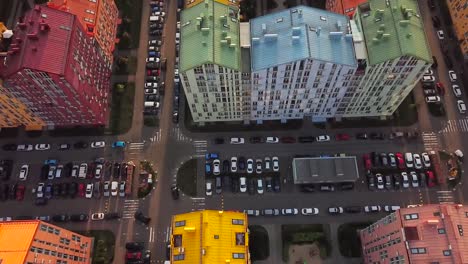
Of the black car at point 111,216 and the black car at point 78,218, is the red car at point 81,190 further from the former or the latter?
the black car at point 111,216

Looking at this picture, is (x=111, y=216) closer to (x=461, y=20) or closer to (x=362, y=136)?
(x=362, y=136)

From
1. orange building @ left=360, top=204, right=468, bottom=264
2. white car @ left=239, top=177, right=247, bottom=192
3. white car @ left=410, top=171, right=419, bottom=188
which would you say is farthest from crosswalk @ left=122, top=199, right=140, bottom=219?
white car @ left=410, top=171, right=419, bottom=188

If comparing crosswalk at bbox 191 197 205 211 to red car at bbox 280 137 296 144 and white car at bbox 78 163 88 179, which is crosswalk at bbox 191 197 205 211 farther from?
white car at bbox 78 163 88 179

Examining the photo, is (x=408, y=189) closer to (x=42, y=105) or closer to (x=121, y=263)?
(x=121, y=263)

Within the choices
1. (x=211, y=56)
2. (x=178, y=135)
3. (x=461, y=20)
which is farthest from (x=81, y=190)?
(x=461, y=20)

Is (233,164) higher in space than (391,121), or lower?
lower

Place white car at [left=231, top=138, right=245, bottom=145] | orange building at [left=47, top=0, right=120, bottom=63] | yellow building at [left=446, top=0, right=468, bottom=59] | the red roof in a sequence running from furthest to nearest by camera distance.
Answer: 1. yellow building at [left=446, top=0, right=468, bottom=59]
2. white car at [left=231, top=138, right=245, bottom=145]
3. orange building at [left=47, top=0, right=120, bottom=63]
4. the red roof

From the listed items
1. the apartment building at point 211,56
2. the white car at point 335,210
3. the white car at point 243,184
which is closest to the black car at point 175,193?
the white car at point 243,184
